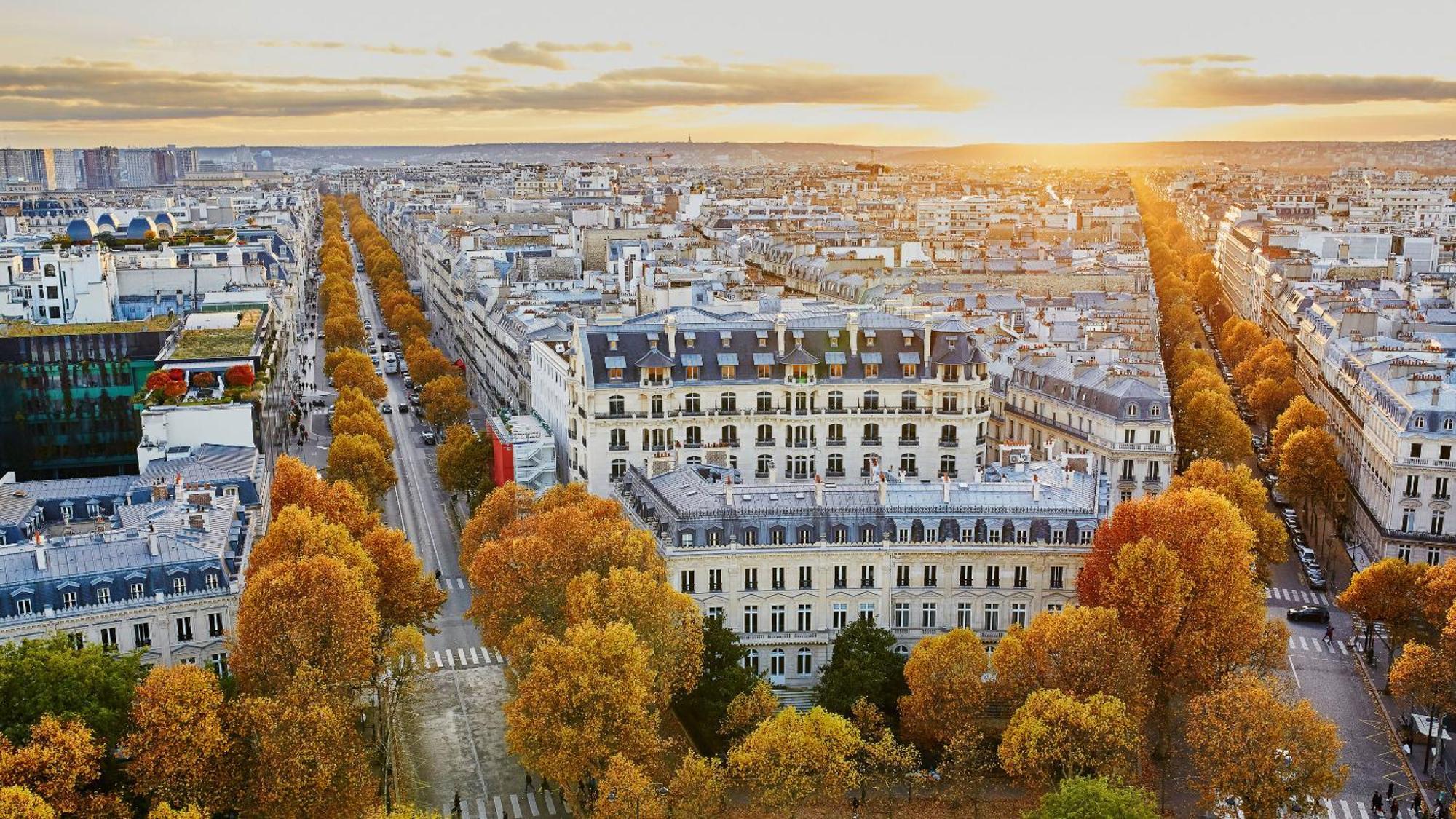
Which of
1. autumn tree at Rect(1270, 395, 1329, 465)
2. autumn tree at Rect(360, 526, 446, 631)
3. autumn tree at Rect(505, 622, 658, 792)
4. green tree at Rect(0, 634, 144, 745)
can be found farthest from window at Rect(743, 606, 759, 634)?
autumn tree at Rect(1270, 395, 1329, 465)

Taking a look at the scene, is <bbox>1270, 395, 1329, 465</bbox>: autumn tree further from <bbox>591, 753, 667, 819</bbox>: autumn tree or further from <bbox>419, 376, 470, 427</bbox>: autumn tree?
<bbox>419, 376, 470, 427</bbox>: autumn tree

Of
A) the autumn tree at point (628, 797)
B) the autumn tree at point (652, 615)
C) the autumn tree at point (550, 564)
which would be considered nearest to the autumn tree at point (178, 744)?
the autumn tree at point (628, 797)

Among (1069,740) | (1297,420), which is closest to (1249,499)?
(1297,420)

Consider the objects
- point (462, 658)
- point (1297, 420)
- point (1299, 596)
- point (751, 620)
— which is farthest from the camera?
point (1297, 420)

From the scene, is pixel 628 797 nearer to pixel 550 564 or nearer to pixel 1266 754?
pixel 550 564

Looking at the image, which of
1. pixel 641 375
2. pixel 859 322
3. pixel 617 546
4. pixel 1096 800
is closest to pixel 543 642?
pixel 617 546

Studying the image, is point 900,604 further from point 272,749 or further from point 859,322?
point 272,749
